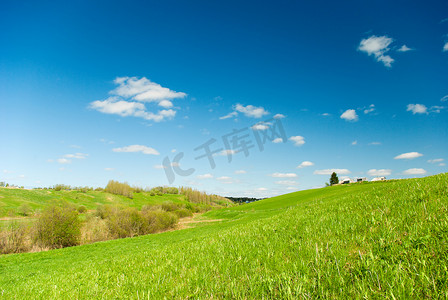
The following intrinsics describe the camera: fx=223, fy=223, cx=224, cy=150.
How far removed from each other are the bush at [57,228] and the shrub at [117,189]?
125601 millimetres

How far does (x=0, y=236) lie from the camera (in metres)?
33.5

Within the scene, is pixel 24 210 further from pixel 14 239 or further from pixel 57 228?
pixel 57 228

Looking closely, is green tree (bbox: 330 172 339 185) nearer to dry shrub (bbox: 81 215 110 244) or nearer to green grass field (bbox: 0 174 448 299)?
dry shrub (bbox: 81 215 110 244)

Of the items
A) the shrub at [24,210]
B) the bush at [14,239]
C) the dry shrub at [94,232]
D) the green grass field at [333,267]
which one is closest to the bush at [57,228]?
the bush at [14,239]

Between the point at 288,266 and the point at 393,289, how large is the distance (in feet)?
5.36

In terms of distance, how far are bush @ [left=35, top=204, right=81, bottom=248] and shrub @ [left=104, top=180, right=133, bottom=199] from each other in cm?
12560

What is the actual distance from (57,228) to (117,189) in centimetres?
13740

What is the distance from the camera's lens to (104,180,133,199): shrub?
160m

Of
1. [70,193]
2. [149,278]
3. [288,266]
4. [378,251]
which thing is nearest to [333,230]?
[378,251]

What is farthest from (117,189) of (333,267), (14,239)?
(333,267)

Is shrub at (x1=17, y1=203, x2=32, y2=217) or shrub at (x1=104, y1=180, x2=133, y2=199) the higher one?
shrub at (x1=104, y1=180, x2=133, y2=199)

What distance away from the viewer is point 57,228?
1449 inches

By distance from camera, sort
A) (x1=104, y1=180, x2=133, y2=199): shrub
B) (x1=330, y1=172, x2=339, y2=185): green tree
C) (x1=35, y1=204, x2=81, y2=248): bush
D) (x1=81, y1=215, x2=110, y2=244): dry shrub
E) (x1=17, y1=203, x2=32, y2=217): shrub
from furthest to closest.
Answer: (x1=104, y1=180, x2=133, y2=199): shrub → (x1=330, y1=172, x2=339, y2=185): green tree → (x1=17, y1=203, x2=32, y2=217): shrub → (x1=81, y1=215, x2=110, y2=244): dry shrub → (x1=35, y1=204, x2=81, y2=248): bush

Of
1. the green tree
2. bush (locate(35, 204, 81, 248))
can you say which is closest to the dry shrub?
bush (locate(35, 204, 81, 248))
